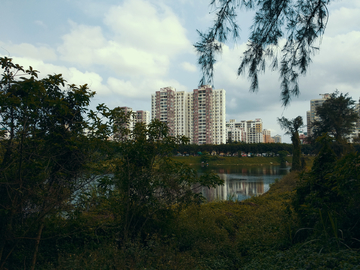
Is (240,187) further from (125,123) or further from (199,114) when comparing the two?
(199,114)

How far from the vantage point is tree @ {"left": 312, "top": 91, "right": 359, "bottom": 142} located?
2733 centimetres

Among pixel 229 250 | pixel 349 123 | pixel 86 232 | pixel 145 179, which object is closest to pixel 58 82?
pixel 145 179

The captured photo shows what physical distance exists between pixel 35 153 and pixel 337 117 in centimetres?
3046

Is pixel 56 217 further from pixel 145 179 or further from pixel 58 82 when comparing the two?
pixel 58 82

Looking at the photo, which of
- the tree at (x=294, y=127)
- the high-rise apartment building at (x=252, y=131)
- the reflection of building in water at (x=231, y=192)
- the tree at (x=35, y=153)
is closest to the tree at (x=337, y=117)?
the tree at (x=294, y=127)

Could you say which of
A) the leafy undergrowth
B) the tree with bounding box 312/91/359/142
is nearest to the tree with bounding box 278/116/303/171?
the tree with bounding box 312/91/359/142

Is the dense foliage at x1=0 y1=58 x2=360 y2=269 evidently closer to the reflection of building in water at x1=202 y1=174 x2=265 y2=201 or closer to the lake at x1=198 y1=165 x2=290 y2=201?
the lake at x1=198 y1=165 x2=290 y2=201

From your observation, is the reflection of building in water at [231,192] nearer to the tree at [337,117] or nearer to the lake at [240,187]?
the lake at [240,187]

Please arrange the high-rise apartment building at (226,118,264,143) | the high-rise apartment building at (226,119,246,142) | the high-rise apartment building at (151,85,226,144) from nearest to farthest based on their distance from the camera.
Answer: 1. the high-rise apartment building at (151,85,226,144)
2. the high-rise apartment building at (226,119,246,142)
3. the high-rise apartment building at (226,118,264,143)

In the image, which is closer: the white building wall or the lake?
the lake

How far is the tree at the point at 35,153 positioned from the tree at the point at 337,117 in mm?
28292

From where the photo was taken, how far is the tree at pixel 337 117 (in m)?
27.3

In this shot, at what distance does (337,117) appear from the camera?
27.5 metres

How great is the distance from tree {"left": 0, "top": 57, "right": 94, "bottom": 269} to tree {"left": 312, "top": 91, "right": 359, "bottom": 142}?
92.8 ft
